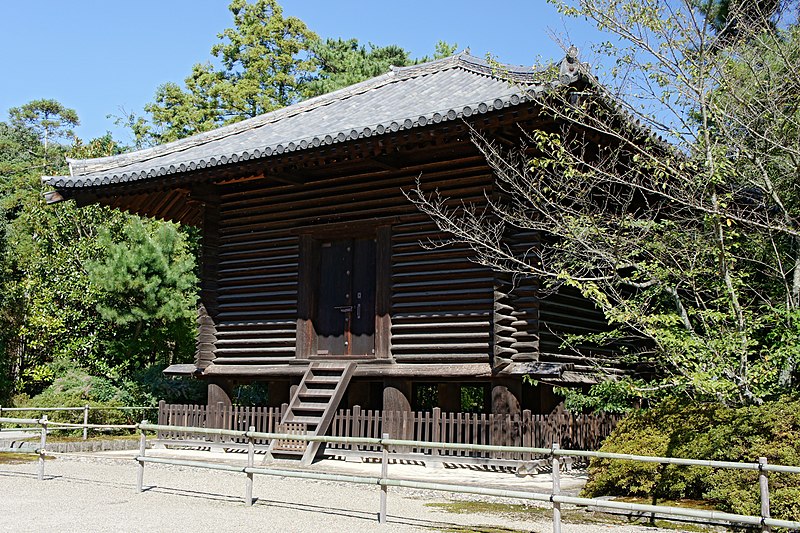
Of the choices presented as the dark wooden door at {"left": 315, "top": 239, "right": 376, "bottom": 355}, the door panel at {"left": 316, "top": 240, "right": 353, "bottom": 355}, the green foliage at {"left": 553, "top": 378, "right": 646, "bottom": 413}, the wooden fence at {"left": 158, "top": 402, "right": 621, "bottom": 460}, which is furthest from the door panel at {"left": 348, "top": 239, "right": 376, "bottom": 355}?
the green foliage at {"left": 553, "top": 378, "right": 646, "bottom": 413}

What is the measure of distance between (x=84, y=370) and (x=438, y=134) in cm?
1492

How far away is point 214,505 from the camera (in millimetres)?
8547

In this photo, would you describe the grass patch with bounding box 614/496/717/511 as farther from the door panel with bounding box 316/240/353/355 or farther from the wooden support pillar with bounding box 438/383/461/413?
the wooden support pillar with bounding box 438/383/461/413

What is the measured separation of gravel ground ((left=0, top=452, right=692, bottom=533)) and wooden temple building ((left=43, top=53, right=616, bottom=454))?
205cm

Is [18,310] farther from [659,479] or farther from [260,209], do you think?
[659,479]

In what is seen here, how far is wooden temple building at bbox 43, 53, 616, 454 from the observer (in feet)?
39.7

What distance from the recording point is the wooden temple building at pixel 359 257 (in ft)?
39.7

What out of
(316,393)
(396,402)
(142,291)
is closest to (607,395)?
(396,402)

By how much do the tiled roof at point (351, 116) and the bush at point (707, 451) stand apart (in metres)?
4.08

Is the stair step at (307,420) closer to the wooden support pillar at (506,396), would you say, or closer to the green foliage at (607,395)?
the wooden support pillar at (506,396)

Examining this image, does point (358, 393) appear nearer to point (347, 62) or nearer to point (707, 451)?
point (707, 451)

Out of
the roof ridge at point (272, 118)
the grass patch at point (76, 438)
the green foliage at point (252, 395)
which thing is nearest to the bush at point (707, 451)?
the roof ridge at point (272, 118)

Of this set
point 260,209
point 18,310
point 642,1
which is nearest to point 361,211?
point 260,209

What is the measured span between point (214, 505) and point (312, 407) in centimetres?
423
